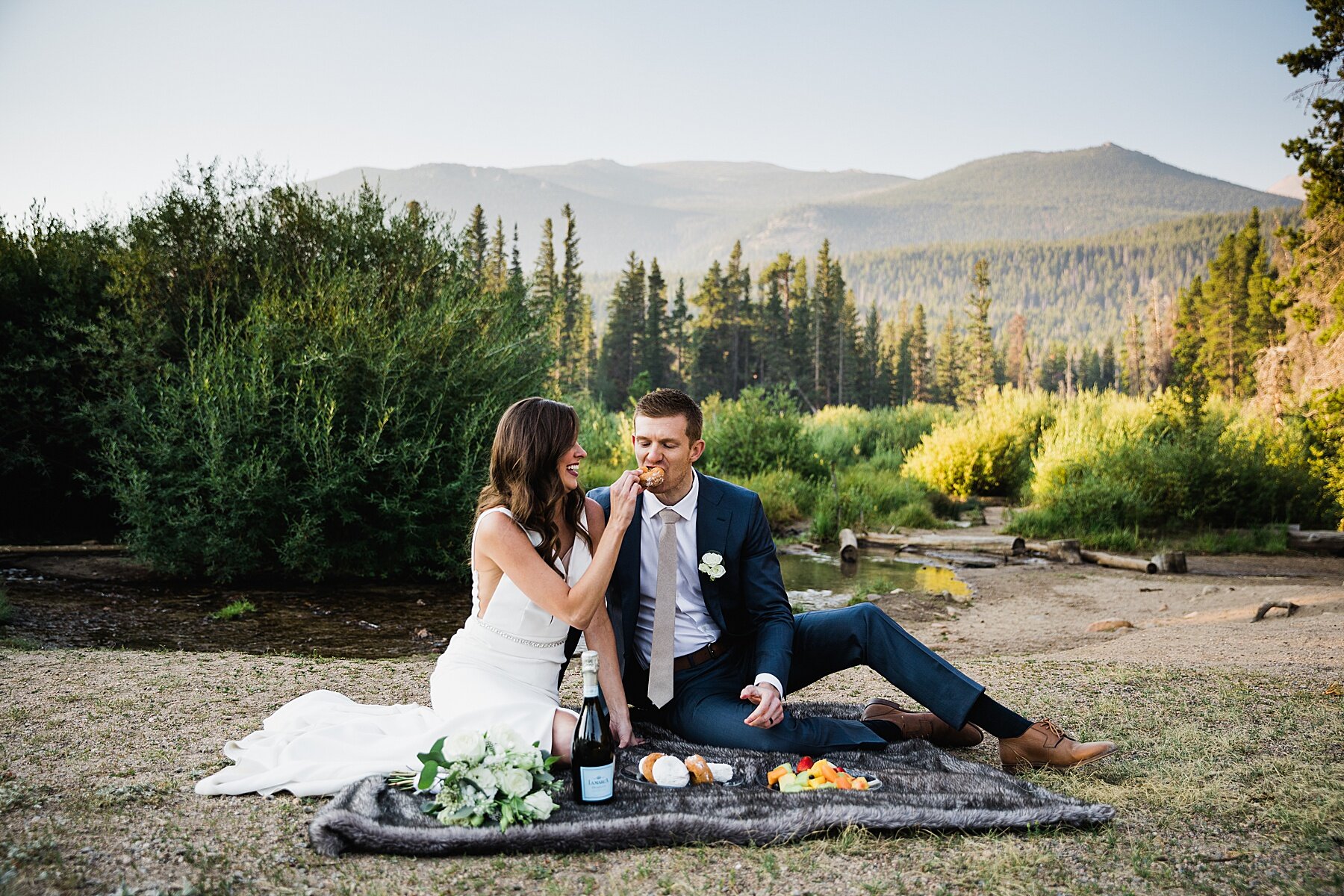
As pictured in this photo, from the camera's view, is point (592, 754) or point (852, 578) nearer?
point (592, 754)

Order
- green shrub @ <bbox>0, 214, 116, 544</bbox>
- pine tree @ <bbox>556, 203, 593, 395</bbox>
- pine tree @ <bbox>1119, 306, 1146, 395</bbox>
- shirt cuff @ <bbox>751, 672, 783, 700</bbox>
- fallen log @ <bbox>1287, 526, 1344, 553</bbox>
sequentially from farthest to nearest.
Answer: pine tree @ <bbox>1119, 306, 1146, 395</bbox> < pine tree @ <bbox>556, 203, 593, 395</bbox> < fallen log @ <bbox>1287, 526, 1344, 553</bbox> < green shrub @ <bbox>0, 214, 116, 544</bbox> < shirt cuff @ <bbox>751, 672, 783, 700</bbox>

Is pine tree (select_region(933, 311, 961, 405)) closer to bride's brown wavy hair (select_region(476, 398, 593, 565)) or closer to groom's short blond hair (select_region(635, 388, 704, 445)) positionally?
groom's short blond hair (select_region(635, 388, 704, 445))

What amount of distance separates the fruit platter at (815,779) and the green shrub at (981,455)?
19.4 meters

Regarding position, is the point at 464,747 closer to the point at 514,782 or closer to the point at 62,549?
the point at 514,782

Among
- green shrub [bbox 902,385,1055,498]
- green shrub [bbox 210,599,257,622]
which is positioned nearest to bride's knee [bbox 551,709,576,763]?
green shrub [bbox 210,599,257,622]

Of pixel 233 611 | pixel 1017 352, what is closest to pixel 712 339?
pixel 1017 352

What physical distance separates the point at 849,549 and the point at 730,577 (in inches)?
469

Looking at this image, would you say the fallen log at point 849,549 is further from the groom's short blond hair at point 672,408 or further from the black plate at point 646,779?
the black plate at point 646,779

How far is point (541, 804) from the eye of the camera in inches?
142

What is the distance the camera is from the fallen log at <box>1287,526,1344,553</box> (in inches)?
626

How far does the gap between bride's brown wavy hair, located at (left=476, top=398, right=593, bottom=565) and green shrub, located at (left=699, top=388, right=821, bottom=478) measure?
1712 centimetres

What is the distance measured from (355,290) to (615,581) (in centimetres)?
1100

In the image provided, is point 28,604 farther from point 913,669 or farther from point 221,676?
point 913,669

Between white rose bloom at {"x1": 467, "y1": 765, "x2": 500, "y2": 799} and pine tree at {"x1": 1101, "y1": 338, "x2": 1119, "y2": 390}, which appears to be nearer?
white rose bloom at {"x1": 467, "y1": 765, "x2": 500, "y2": 799}
